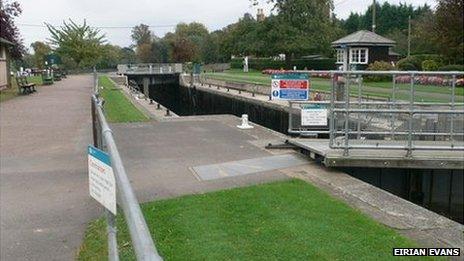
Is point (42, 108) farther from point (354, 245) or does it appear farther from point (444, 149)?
point (354, 245)

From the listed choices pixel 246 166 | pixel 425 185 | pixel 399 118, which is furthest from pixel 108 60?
pixel 425 185

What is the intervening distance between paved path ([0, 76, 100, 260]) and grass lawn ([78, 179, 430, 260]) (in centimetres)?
40

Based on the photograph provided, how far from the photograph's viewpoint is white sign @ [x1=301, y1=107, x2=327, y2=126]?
11328mm

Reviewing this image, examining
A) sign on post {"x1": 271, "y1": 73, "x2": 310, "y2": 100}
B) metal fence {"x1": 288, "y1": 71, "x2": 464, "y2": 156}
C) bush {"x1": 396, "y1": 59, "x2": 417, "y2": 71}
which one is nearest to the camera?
metal fence {"x1": 288, "y1": 71, "x2": 464, "y2": 156}

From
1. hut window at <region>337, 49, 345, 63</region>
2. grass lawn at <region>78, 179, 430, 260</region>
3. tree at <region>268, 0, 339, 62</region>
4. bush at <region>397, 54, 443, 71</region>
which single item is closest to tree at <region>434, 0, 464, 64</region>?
bush at <region>397, 54, 443, 71</region>

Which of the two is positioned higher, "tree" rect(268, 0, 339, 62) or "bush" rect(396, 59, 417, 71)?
"tree" rect(268, 0, 339, 62)

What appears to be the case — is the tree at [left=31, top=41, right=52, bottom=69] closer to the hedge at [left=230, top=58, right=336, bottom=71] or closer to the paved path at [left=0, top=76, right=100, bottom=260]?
the hedge at [left=230, top=58, right=336, bottom=71]

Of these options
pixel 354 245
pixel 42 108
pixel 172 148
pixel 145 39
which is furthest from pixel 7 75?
pixel 145 39

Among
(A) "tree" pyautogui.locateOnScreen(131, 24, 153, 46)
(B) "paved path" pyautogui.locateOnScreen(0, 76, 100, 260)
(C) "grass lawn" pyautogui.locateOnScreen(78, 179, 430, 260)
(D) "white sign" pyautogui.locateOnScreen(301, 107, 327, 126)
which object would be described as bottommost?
(B) "paved path" pyautogui.locateOnScreen(0, 76, 100, 260)

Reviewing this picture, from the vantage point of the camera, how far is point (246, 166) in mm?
9914

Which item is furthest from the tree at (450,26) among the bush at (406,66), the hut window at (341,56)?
the hut window at (341,56)

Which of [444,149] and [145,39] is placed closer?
[444,149]

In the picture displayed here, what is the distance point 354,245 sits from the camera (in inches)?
217

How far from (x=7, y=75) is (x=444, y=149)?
3494cm
